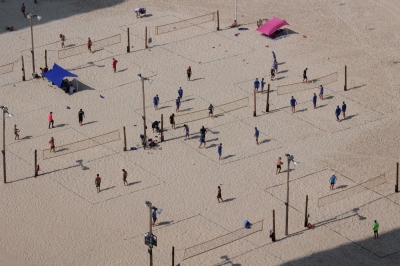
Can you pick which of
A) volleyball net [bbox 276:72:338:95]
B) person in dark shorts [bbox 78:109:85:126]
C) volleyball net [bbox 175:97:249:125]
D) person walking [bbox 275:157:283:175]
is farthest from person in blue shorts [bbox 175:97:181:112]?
person walking [bbox 275:157:283:175]

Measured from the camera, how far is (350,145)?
83.2 metres

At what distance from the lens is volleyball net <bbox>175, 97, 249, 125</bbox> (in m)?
86.6

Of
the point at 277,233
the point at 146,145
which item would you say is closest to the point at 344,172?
the point at 277,233

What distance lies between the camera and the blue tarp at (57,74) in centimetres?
9088

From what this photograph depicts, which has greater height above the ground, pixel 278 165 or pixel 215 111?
pixel 215 111

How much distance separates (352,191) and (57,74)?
27.4 meters

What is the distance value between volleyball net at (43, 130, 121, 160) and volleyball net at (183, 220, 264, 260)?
1498 cm

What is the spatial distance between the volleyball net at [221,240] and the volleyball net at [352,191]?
5171mm

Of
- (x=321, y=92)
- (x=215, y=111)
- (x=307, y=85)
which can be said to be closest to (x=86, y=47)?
(x=215, y=111)

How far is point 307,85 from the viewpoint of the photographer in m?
91.9

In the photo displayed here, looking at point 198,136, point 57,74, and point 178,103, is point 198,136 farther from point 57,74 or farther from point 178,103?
point 57,74

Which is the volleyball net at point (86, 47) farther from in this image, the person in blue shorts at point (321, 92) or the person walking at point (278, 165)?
the person walking at point (278, 165)

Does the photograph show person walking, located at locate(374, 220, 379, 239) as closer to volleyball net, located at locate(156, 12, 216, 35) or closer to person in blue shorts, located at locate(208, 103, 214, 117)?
person in blue shorts, located at locate(208, 103, 214, 117)

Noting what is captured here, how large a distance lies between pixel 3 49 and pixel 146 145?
875 inches
